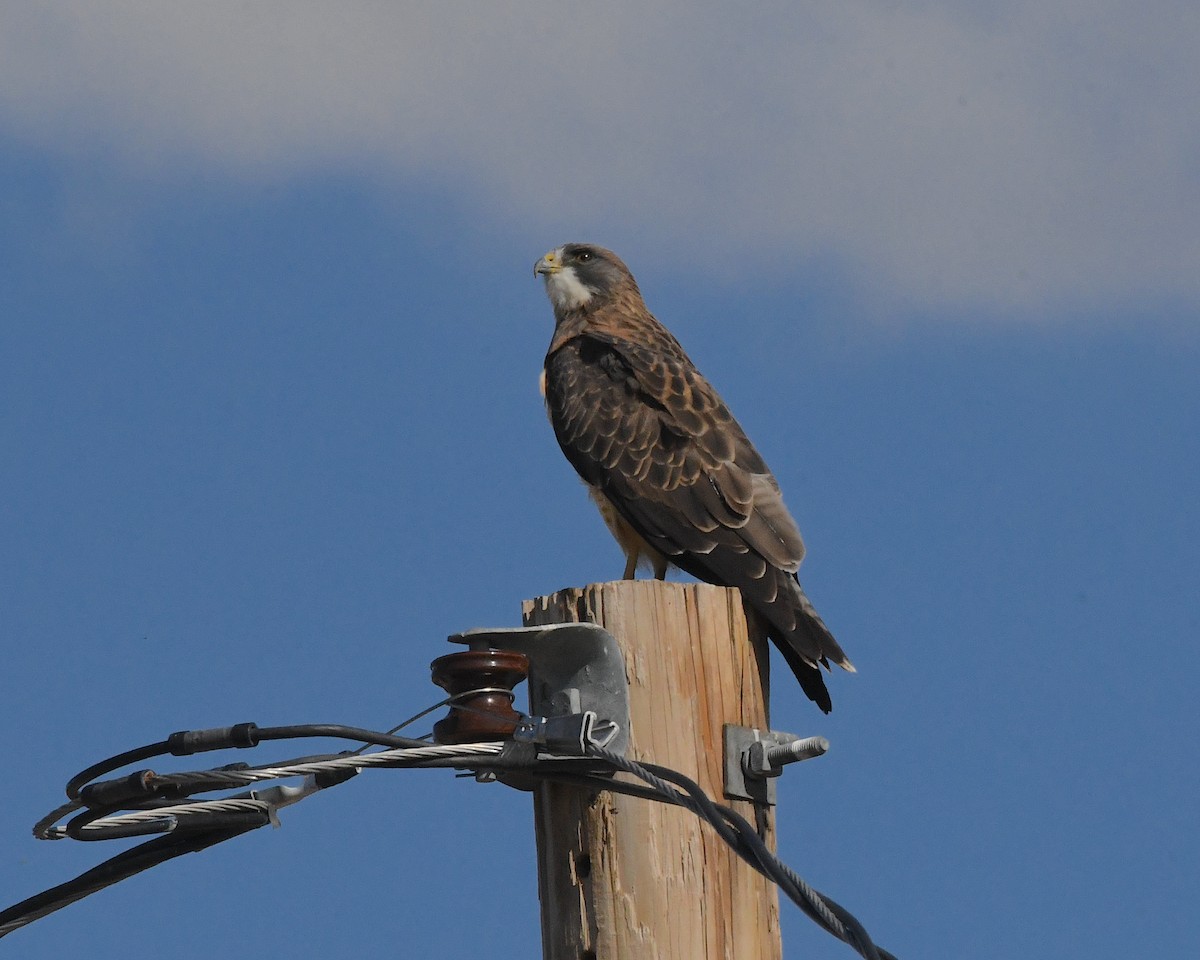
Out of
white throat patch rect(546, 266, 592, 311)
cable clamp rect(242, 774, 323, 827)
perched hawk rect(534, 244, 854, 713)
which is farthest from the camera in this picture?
white throat patch rect(546, 266, 592, 311)

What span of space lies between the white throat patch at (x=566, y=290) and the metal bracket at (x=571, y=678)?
4.71 meters

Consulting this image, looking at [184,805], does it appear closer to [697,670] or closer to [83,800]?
[83,800]

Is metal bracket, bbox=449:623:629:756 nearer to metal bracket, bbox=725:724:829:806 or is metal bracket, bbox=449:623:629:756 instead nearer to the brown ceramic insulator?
the brown ceramic insulator

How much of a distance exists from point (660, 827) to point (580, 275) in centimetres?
531

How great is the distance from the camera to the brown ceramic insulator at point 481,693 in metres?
4.23

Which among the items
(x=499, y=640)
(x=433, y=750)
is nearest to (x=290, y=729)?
(x=433, y=750)

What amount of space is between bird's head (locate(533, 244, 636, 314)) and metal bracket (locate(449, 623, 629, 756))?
4718 millimetres

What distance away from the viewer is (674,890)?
4070mm

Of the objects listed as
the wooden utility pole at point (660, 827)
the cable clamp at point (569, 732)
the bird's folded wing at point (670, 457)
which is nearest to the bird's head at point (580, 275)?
the bird's folded wing at point (670, 457)

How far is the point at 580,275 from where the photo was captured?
9.06 meters

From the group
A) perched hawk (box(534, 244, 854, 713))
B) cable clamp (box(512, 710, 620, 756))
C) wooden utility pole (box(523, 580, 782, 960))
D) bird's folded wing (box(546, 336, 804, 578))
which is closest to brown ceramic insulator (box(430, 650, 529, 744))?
cable clamp (box(512, 710, 620, 756))

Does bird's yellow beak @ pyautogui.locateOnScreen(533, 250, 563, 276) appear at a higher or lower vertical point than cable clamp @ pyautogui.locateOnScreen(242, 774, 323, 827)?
higher

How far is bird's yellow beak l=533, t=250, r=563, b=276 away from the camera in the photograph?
911cm

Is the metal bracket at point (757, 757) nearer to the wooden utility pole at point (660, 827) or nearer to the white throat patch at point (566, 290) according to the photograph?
the wooden utility pole at point (660, 827)
